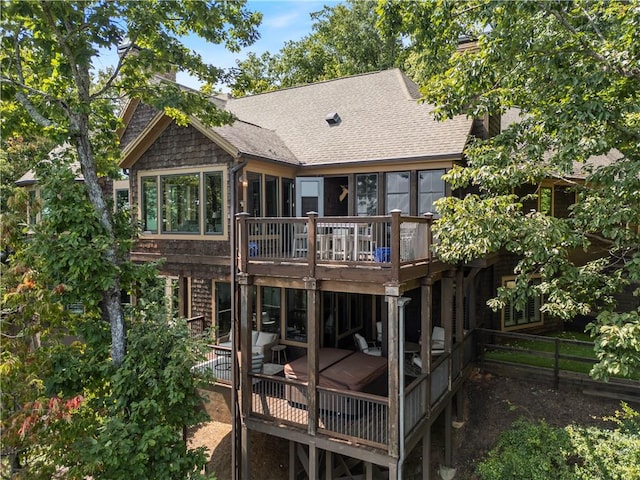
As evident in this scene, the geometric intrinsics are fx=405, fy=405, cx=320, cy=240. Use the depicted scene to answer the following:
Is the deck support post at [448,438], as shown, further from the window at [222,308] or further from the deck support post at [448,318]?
the window at [222,308]

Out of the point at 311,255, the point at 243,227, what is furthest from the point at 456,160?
the point at 243,227

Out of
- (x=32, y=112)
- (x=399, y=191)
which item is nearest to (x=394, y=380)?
(x=399, y=191)

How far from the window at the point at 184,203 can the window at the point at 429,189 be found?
5.35 meters

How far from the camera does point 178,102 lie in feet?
27.3

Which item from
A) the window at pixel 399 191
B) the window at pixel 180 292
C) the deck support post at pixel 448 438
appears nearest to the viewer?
the deck support post at pixel 448 438

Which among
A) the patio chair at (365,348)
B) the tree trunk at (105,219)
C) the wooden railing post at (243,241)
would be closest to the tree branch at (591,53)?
the wooden railing post at (243,241)

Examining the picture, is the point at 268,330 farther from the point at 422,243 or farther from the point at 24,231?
the point at 24,231

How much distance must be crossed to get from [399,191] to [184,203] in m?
6.15

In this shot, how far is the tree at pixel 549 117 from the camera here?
6660 mm

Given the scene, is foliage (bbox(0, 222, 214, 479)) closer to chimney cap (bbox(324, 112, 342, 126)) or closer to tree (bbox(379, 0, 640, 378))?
tree (bbox(379, 0, 640, 378))

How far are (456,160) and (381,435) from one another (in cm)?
678

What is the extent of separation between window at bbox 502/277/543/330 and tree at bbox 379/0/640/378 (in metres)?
4.60

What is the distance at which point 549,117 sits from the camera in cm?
715

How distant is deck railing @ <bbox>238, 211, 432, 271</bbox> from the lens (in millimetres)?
7770
